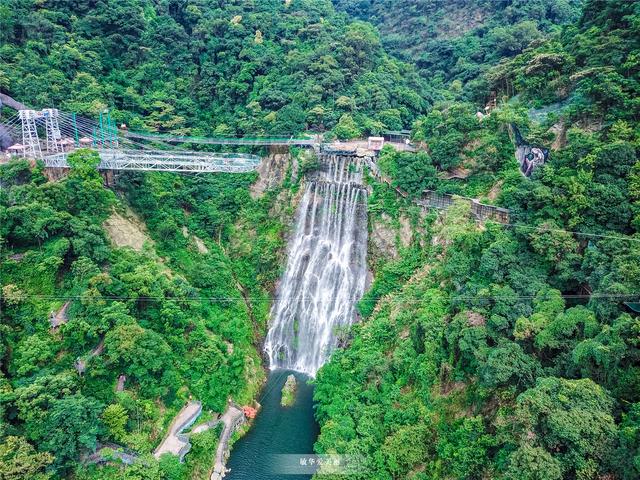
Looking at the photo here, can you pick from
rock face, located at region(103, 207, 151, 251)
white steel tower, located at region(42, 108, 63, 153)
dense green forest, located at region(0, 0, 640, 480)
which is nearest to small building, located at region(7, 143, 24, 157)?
white steel tower, located at region(42, 108, 63, 153)

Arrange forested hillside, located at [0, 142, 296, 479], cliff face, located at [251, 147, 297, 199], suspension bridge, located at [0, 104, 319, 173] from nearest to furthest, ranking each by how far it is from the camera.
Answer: forested hillside, located at [0, 142, 296, 479], suspension bridge, located at [0, 104, 319, 173], cliff face, located at [251, 147, 297, 199]

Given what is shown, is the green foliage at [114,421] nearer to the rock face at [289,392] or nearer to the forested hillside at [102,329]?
the forested hillside at [102,329]

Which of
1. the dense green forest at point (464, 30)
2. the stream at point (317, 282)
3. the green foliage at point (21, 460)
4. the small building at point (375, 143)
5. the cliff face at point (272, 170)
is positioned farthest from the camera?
the dense green forest at point (464, 30)

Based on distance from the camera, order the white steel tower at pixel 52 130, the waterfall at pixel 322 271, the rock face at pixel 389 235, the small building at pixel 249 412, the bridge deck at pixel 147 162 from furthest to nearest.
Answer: the waterfall at pixel 322 271, the rock face at pixel 389 235, the white steel tower at pixel 52 130, the bridge deck at pixel 147 162, the small building at pixel 249 412

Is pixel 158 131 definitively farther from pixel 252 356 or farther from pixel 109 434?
pixel 109 434

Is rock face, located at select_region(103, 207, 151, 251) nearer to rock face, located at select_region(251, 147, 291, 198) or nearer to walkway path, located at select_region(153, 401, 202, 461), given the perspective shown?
rock face, located at select_region(251, 147, 291, 198)

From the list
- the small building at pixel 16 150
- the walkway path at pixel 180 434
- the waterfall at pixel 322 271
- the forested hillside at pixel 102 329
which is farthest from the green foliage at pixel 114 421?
the small building at pixel 16 150

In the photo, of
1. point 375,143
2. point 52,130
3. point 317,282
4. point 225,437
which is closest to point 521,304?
point 225,437
